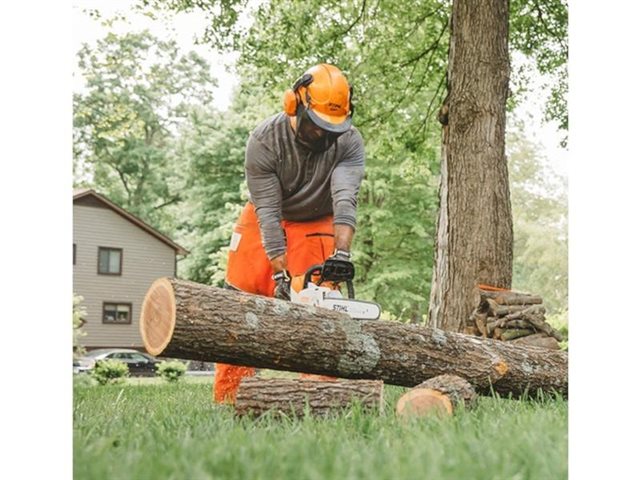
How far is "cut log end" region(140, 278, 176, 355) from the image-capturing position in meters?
2.59

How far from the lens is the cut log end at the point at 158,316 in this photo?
2.59 m

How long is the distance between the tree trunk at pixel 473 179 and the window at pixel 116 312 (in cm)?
169

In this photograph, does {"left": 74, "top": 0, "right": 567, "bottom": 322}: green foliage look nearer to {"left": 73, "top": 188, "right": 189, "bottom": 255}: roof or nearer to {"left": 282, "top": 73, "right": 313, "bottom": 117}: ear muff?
{"left": 73, "top": 188, "right": 189, "bottom": 255}: roof

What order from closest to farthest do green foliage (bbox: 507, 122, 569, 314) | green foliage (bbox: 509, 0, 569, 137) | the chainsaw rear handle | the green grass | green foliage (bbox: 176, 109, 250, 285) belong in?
the green grass, the chainsaw rear handle, green foliage (bbox: 176, 109, 250, 285), green foliage (bbox: 507, 122, 569, 314), green foliage (bbox: 509, 0, 569, 137)

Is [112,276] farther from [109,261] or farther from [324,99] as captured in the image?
[324,99]

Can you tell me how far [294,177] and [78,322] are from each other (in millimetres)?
1021

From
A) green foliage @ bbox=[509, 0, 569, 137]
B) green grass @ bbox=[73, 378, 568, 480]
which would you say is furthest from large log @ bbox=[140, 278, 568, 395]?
green foliage @ bbox=[509, 0, 569, 137]

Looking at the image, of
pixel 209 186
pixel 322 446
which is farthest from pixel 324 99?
pixel 322 446

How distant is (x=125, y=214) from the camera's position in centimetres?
292

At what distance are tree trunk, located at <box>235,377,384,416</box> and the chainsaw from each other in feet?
1.23
